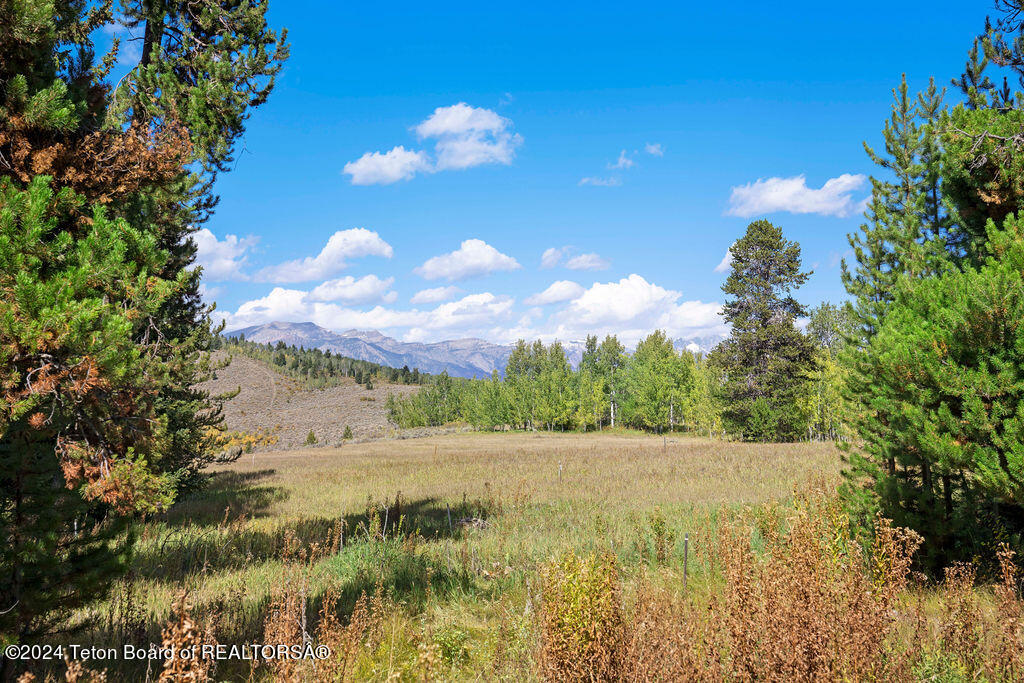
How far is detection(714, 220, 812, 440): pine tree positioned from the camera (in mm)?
31500

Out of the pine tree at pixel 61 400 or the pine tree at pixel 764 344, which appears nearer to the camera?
the pine tree at pixel 61 400

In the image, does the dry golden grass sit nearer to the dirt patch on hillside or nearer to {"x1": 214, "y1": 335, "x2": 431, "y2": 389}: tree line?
the dirt patch on hillside

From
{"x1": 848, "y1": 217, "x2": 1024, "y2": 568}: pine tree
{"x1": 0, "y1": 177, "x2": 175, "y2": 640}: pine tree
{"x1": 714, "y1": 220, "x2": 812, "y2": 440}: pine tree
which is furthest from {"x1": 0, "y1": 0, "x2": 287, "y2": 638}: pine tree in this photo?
{"x1": 714, "y1": 220, "x2": 812, "y2": 440}: pine tree

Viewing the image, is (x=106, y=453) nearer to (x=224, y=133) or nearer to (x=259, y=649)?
(x=259, y=649)

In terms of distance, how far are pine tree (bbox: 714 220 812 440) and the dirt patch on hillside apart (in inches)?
1696

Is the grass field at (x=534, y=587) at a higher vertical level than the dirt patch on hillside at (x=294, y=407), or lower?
higher

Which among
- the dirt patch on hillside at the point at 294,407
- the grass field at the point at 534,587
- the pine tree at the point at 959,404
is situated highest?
the pine tree at the point at 959,404

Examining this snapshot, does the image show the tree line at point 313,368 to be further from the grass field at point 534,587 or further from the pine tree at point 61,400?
the pine tree at point 61,400

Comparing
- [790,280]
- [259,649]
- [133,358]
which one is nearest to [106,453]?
[133,358]

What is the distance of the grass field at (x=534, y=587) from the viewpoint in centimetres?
314

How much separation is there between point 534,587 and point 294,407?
9478cm

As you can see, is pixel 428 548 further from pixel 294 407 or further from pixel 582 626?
pixel 294 407

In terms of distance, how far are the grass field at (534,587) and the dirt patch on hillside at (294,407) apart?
50976mm

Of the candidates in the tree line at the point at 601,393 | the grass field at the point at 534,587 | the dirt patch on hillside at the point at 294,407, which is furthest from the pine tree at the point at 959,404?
the dirt patch on hillside at the point at 294,407
